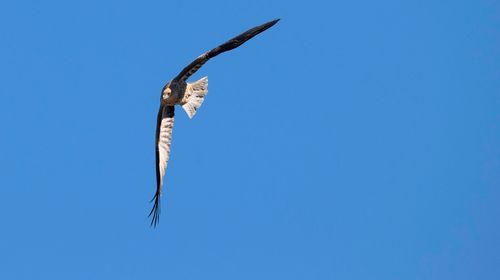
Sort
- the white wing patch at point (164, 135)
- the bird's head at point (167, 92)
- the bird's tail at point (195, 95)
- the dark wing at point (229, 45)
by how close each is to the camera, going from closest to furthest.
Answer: the dark wing at point (229, 45), the bird's head at point (167, 92), the bird's tail at point (195, 95), the white wing patch at point (164, 135)

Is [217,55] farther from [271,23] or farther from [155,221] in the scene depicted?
[155,221]

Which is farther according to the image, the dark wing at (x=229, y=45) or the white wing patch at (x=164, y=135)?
the white wing patch at (x=164, y=135)

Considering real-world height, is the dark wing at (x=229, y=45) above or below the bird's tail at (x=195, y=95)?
above

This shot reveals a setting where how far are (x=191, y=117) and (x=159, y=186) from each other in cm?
167

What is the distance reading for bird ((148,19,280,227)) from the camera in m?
23.6

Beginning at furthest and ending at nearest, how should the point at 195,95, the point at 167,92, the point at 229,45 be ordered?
the point at 195,95 → the point at 167,92 → the point at 229,45

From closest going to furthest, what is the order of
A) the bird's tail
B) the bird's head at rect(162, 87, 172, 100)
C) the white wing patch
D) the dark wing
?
1. the dark wing
2. the bird's head at rect(162, 87, 172, 100)
3. the bird's tail
4. the white wing patch

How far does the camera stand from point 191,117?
25.2m

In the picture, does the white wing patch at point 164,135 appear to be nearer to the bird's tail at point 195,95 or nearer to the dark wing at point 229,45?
the bird's tail at point 195,95

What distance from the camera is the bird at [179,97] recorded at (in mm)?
23562

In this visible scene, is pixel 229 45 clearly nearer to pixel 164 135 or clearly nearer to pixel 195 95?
pixel 195 95

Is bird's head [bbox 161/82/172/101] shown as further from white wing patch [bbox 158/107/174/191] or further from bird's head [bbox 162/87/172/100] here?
white wing patch [bbox 158/107/174/191]

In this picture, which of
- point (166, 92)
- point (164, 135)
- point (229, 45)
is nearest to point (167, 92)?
point (166, 92)

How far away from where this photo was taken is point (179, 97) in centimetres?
2522
